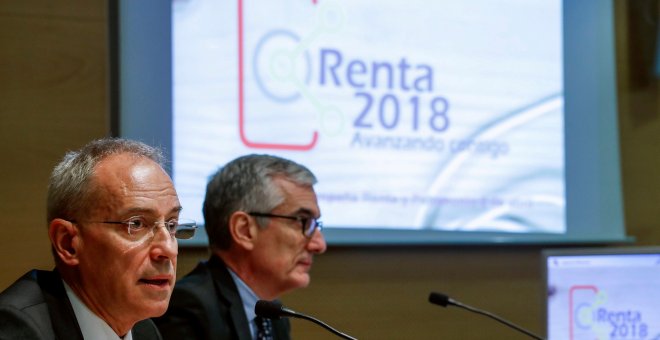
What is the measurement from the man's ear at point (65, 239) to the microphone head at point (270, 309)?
50 cm

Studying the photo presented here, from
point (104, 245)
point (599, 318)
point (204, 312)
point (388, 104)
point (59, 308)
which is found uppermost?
point (388, 104)

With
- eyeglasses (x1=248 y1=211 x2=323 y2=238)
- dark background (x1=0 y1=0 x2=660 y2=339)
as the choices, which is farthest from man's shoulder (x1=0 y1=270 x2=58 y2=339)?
dark background (x1=0 y1=0 x2=660 y2=339)

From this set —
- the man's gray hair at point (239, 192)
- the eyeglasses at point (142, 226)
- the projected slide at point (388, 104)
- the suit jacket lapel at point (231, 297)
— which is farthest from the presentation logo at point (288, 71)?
the eyeglasses at point (142, 226)

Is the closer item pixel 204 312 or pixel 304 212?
pixel 204 312

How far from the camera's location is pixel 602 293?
267cm

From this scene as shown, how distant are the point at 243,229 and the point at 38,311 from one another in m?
0.96

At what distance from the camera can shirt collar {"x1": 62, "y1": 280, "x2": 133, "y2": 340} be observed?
5.31ft

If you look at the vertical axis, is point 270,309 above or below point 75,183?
below

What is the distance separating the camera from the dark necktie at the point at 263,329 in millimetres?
2355

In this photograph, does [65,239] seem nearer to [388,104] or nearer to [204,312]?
[204,312]

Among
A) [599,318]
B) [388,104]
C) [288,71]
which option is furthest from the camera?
[388,104]

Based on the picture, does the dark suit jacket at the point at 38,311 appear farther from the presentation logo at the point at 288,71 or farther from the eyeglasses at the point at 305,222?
the presentation logo at the point at 288,71

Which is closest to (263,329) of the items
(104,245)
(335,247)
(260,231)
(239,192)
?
(260,231)

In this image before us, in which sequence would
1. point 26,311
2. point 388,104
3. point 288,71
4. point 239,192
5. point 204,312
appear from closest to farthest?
point 26,311, point 204,312, point 239,192, point 288,71, point 388,104
